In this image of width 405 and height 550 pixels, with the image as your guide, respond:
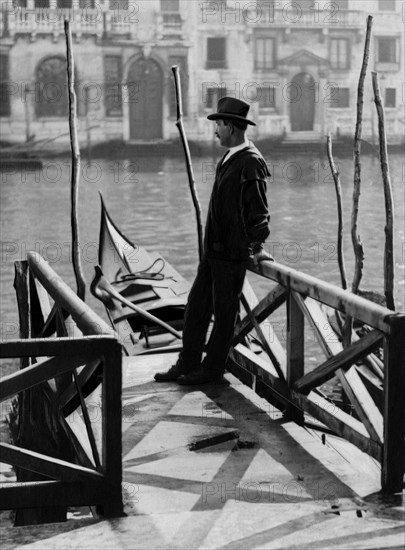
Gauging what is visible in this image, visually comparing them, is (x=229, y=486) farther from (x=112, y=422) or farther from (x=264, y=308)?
(x=264, y=308)

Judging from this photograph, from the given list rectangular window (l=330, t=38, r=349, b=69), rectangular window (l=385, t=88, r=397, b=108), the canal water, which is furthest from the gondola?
rectangular window (l=385, t=88, r=397, b=108)

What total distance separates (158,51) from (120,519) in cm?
3913

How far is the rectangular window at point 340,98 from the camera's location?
42781 millimetres

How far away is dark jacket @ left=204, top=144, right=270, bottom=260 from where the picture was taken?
467 cm

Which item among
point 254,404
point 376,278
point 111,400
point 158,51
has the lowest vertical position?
point 376,278

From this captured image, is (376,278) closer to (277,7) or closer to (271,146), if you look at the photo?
(271,146)

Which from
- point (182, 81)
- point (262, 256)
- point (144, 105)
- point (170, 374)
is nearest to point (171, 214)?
point (144, 105)

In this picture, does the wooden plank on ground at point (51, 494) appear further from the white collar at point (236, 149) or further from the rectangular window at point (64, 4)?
the rectangular window at point (64, 4)

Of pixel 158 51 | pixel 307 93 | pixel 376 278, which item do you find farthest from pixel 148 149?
pixel 376 278

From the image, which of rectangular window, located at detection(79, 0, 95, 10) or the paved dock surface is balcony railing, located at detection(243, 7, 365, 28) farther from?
the paved dock surface

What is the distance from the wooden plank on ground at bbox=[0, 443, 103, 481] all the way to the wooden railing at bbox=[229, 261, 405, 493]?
39.9 inches

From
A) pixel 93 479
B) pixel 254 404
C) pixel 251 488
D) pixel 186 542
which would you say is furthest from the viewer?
pixel 254 404

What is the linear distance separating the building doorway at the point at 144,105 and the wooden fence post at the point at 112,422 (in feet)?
124

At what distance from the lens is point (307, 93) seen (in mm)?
43375
